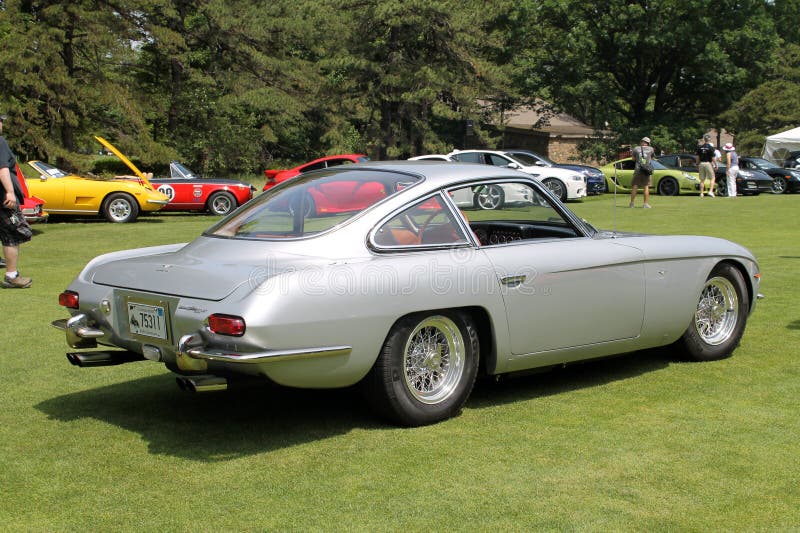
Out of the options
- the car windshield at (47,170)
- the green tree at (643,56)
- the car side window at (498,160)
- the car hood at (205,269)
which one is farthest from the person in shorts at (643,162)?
the green tree at (643,56)

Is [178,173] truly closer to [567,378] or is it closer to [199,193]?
[199,193]

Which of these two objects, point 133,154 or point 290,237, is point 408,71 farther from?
point 290,237

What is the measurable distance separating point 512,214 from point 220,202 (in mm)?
17461

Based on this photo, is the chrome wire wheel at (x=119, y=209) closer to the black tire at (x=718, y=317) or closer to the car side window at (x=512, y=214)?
the car side window at (x=512, y=214)

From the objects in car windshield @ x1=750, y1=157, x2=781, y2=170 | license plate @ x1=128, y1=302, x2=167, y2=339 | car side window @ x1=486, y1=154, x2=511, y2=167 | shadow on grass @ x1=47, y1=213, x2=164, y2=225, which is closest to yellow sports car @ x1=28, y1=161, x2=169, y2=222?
shadow on grass @ x1=47, y1=213, x2=164, y2=225

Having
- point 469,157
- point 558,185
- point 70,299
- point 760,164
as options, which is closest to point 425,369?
point 70,299

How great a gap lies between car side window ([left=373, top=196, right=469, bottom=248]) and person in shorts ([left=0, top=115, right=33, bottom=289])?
5887mm

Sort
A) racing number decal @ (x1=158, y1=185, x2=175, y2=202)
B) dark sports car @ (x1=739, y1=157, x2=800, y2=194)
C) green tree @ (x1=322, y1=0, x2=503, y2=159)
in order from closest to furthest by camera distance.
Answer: racing number decal @ (x1=158, y1=185, x2=175, y2=202)
dark sports car @ (x1=739, y1=157, x2=800, y2=194)
green tree @ (x1=322, y1=0, x2=503, y2=159)

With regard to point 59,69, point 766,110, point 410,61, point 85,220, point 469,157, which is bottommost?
point 85,220

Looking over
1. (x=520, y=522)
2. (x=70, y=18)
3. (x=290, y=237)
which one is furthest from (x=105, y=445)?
(x=70, y=18)

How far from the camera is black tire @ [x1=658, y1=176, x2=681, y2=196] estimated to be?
1169 inches

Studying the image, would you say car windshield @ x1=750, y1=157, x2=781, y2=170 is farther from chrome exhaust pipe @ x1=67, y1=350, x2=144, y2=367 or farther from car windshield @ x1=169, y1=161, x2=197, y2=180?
chrome exhaust pipe @ x1=67, y1=350, x2=144, y2=367

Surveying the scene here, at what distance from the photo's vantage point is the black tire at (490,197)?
5.68 meters

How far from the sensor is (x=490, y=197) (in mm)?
5766
